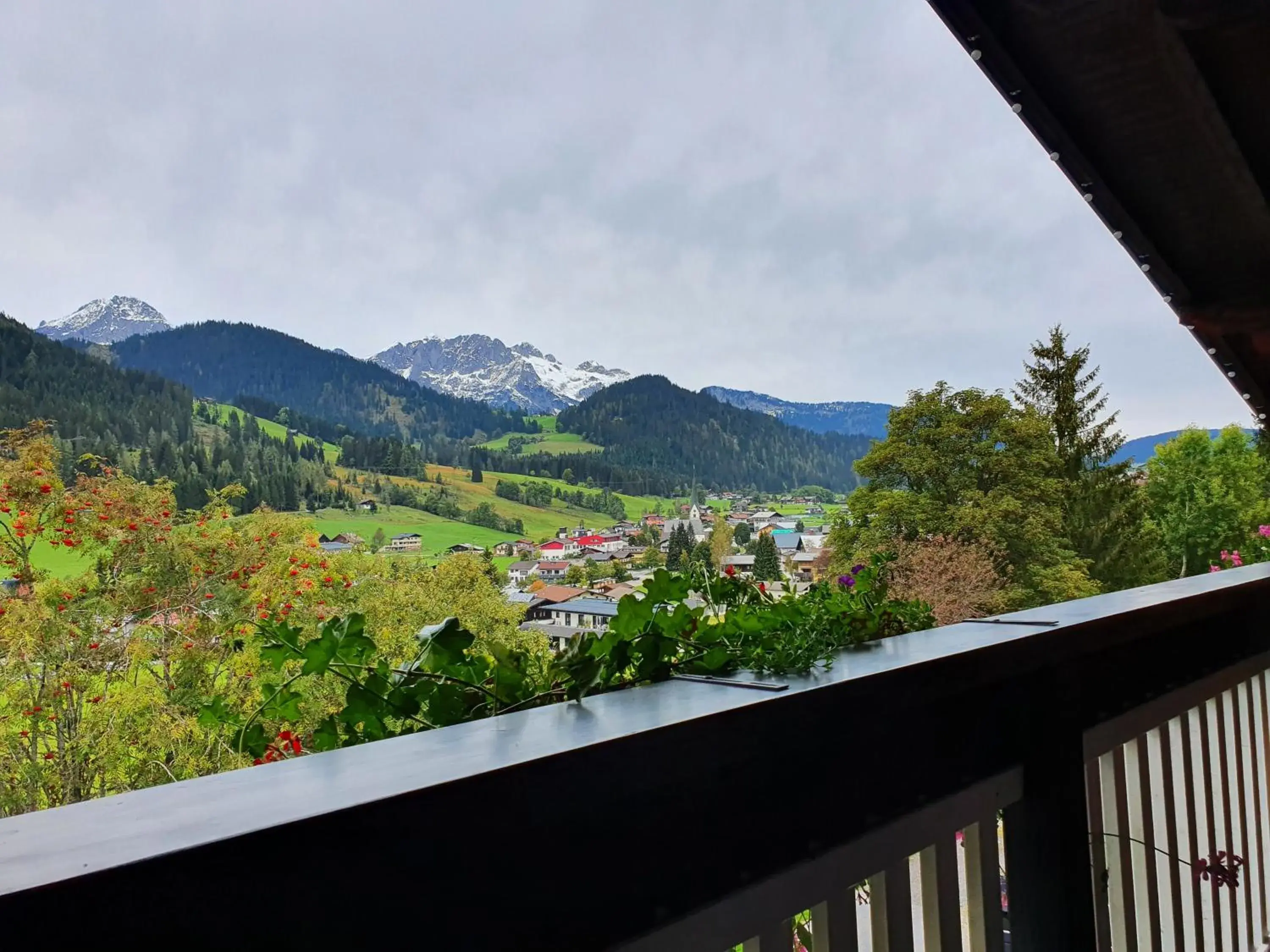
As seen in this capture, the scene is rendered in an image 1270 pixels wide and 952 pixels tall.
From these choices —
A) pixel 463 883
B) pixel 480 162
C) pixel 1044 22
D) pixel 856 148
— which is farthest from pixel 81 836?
pixel 856 148

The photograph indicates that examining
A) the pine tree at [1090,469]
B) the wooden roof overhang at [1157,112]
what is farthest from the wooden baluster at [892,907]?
the pine tree at [1090,469]

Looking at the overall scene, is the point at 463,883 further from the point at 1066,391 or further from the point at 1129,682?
the point at 1066,391

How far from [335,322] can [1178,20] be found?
641 cm

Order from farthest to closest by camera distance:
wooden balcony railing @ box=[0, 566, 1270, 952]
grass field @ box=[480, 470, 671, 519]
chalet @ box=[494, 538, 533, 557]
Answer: grass field @ box=[480, 470, 671, 519] → chalet @ box=[494, 538, 533, 557] → wooden balcony railing @ box=[0, 566, 1270, 952]

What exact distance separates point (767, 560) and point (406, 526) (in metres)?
2.07

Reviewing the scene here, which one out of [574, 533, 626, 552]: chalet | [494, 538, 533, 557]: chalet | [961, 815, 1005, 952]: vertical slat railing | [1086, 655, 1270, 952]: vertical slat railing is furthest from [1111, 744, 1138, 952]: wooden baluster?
[494, 538, 533, 557]: chalet

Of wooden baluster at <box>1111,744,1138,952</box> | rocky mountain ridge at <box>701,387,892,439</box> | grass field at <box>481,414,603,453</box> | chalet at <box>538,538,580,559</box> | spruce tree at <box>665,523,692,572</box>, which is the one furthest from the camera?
rocky mountain ridge at <box>701,387,892,439</box>

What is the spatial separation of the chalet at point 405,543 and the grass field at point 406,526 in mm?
18

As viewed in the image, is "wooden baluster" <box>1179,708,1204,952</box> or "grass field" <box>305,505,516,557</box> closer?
"wooden baluster" <box>1179,708,1204,952</box>

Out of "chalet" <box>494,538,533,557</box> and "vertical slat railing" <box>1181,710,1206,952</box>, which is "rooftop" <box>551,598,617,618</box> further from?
"chalet" <box>494,538,533,557</box>

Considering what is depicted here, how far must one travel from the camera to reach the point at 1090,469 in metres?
11.1

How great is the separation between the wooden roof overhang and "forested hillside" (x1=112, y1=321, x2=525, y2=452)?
131 inches

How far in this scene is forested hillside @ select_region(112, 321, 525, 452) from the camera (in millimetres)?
4316

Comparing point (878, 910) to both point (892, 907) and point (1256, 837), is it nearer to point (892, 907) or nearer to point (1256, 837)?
point (892, 907)
